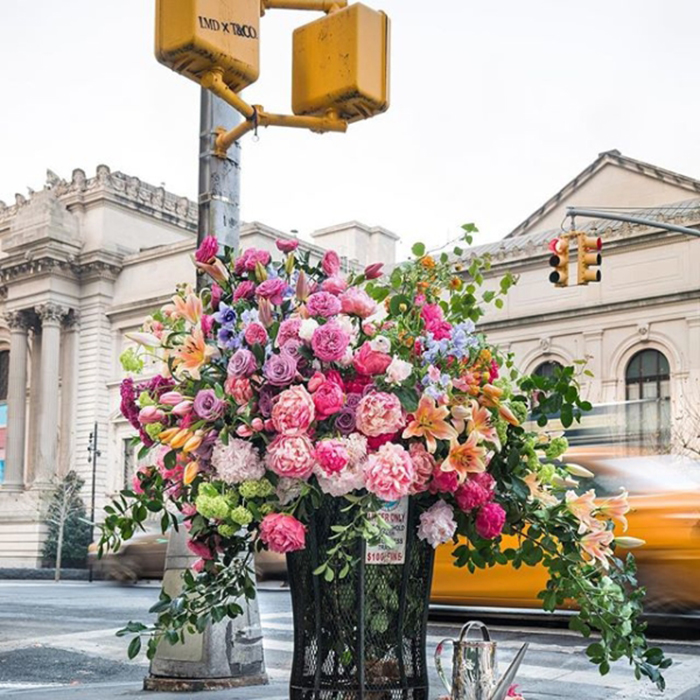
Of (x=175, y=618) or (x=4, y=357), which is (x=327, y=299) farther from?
(x=4, y=357)

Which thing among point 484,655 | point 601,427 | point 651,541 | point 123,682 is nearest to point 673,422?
point 601,427

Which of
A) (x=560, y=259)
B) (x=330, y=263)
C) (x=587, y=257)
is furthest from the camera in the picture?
(x=560, y=259)

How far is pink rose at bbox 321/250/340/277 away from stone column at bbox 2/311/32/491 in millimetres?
51941

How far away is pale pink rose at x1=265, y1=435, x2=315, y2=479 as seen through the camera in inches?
117

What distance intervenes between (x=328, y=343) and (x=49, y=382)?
51395 millimetres

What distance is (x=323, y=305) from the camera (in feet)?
10.3

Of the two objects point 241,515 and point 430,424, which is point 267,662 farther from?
point 430,424

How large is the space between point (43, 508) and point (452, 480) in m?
48.8

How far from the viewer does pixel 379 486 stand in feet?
9.74

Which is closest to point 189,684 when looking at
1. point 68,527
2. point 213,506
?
point 213,506

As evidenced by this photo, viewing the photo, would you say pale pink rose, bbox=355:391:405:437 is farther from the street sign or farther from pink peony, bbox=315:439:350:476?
the street sign

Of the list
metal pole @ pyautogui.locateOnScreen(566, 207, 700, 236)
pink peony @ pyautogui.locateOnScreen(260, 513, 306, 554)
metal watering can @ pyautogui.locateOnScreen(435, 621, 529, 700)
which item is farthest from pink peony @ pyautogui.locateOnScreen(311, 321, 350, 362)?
metal pole @ pyautogui.locateOnScreen(566, 207, 700, 236)

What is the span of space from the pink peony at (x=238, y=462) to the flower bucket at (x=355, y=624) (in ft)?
0.79

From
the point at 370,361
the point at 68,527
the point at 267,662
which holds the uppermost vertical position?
the point at 370,361
